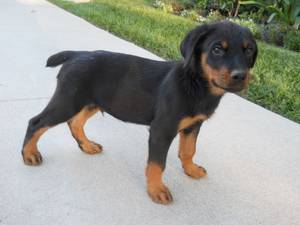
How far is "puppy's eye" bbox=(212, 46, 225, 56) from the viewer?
9.29ft

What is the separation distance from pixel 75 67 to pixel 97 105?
1.13 feet

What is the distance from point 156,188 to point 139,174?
15.6 inches

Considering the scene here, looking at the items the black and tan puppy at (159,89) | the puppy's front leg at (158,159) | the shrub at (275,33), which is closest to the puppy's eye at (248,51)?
the black and tan puppy at (159,89)

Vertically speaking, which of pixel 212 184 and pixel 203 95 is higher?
pixel 203 95

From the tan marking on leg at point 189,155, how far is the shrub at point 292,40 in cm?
585

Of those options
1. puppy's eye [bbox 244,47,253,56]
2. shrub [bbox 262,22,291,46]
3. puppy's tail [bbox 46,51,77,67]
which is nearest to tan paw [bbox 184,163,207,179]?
puppy's eye [bbox 244,47,253,56]

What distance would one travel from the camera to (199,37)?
9.64ft

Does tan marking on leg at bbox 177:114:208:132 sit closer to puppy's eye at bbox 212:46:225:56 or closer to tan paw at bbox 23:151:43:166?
puppy's eye at bbox 212:46:225:56

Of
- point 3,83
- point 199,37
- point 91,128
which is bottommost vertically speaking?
point 3,83

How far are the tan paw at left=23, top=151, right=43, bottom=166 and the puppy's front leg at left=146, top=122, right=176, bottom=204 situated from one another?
967 mm

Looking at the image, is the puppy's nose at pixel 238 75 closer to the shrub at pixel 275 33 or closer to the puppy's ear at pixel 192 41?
the puppy's ear at pixel 192 41

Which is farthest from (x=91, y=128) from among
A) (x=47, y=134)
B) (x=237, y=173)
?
(x=237, y=173)

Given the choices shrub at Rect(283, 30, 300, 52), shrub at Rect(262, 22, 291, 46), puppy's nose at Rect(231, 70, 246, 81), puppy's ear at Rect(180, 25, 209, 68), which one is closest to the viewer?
puppy's nose at Rect(231, 70, 246, 81)

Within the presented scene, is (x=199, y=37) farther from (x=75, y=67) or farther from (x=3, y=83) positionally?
(x=3, y=83)
